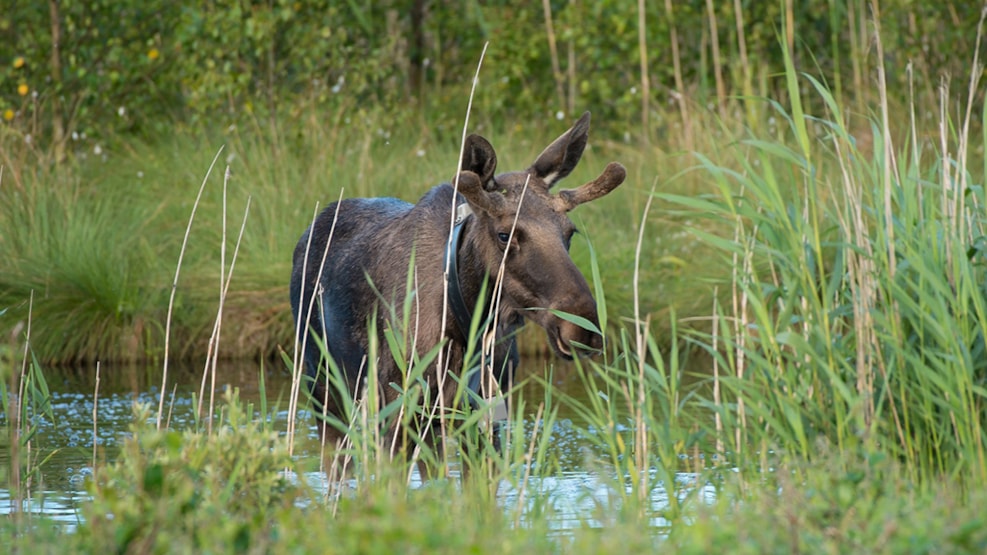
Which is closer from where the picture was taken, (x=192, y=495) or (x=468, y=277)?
(x=192, y=495)

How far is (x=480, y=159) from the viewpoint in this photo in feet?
18.0

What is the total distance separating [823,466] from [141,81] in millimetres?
12428

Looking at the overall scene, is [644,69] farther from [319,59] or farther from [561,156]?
[561,156]

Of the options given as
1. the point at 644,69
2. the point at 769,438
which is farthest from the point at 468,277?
the point at 644,69

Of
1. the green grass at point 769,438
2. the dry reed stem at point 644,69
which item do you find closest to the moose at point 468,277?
the green grass at point 769,438

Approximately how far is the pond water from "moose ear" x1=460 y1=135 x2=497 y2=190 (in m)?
0.96

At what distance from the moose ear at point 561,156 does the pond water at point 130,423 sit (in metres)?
0.96

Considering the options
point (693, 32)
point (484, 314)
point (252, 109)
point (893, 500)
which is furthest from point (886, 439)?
point (693, 32)

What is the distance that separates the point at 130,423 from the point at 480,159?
169 cm

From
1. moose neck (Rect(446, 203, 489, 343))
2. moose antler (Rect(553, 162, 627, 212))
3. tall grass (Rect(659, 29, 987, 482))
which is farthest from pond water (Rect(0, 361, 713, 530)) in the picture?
moose antler (Rect(553, 162, 627, 212))

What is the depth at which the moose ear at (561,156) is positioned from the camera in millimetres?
5727

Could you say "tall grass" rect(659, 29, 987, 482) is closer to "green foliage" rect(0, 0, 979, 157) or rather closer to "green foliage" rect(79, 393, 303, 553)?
"green foliage" rect(79, 393, 303, 553)

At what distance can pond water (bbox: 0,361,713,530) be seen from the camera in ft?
17.4

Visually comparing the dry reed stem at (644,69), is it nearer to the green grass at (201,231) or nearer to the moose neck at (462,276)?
the green grass at (201,231)
